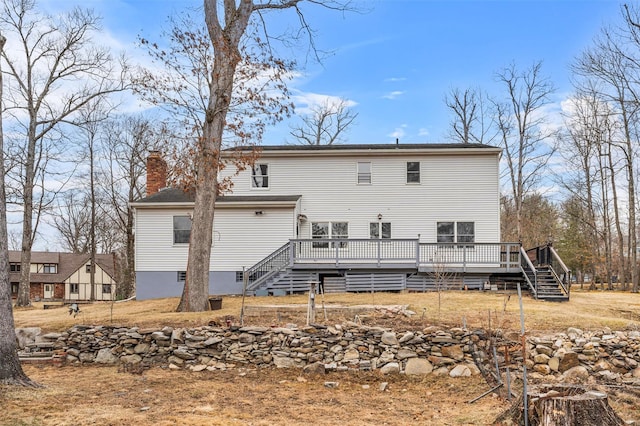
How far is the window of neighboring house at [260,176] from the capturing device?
69.4 feet

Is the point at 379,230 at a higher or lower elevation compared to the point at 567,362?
higher

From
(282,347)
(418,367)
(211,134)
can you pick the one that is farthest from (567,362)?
(211,134)

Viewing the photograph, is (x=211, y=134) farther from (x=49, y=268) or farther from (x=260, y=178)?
(x=49, y=268)

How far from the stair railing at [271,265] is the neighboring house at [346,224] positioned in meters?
0.05

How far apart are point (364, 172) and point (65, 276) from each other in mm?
41776

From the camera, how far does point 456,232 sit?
20.2 metres

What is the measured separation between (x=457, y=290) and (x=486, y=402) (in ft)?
37.5

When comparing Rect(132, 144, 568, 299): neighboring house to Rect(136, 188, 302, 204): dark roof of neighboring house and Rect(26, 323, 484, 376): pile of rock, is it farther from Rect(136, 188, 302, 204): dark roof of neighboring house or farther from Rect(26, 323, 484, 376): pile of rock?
Rect(26, 323, 484, 376): pile of rock

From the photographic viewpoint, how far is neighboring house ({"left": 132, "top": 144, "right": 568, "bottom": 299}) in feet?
60.4

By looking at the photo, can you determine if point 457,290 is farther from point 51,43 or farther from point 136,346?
point 51,43

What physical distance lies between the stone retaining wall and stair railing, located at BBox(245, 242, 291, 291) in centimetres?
806

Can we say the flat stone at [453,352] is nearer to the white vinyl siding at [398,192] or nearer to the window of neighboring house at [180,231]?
the white vinyl siding at [398,192]

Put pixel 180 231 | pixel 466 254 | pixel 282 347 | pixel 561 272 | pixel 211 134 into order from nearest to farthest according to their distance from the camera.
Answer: pixel 282 347 → pixel 211 134 → pixel 561 272 → pixel 466 254 → pixel 180 231

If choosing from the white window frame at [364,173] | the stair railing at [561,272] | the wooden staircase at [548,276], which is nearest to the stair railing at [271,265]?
the white window frame at [364,173]
